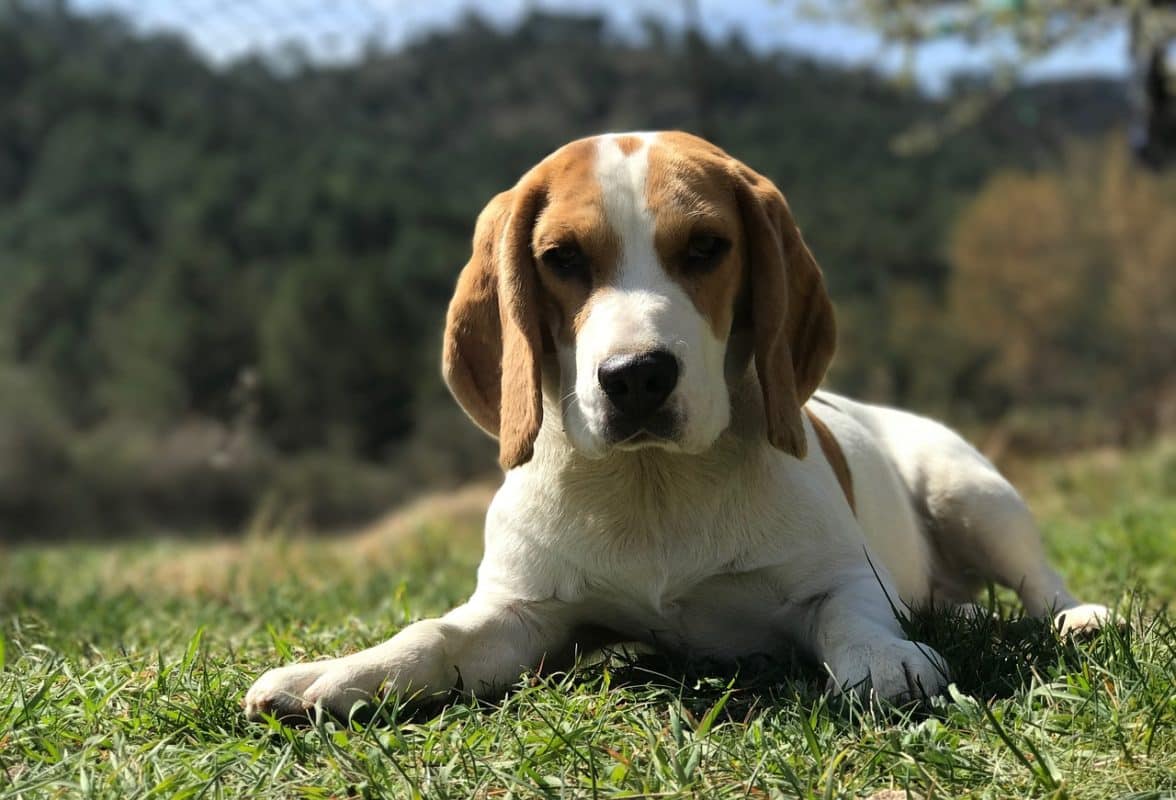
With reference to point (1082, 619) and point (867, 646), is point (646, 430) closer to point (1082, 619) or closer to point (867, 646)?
point (867, 646)

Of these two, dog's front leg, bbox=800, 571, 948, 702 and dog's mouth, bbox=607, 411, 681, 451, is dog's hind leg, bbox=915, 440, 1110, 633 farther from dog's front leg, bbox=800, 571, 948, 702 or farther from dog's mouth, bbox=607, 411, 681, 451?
dog's mouth, bbox=607, 411, 681, 451

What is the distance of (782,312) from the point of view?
3266 millimetres

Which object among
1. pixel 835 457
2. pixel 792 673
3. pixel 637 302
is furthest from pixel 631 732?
pixel 835 457

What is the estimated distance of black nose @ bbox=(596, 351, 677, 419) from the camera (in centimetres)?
283

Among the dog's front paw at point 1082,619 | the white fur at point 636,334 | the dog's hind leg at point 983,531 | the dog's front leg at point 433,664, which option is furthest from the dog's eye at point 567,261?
the dog's hind leg at point 983,531

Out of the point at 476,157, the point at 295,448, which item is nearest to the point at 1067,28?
the point at 295,448

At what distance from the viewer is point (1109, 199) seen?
3425 centimetres

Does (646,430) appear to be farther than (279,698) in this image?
Yes

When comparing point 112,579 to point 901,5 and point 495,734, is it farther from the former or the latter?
point 901,5

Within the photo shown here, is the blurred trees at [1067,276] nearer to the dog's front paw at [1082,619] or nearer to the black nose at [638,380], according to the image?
the dog's front paw at [1082,619]

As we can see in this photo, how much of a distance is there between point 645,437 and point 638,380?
0.17 m

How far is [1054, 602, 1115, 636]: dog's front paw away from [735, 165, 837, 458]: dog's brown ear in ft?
3.02

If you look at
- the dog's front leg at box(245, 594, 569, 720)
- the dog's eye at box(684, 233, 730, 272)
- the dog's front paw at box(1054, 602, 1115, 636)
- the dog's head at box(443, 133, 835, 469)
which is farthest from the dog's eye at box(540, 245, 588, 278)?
the dog's front paw at box(1054, 602, 1115, 636)

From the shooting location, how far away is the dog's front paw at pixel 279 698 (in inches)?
111
